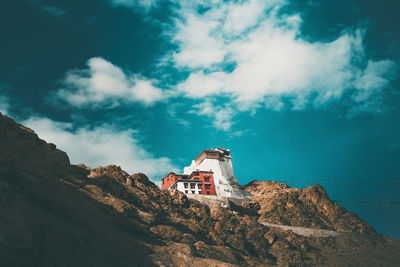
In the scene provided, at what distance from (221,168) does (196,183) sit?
14.6m

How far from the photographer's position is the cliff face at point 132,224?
34844mm

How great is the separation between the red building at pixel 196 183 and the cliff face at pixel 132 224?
10.8 m

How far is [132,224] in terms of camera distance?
1905 inches

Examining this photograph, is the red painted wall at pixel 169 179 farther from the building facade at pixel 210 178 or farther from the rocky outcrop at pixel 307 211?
the rocky outcrop at pixel 307 211

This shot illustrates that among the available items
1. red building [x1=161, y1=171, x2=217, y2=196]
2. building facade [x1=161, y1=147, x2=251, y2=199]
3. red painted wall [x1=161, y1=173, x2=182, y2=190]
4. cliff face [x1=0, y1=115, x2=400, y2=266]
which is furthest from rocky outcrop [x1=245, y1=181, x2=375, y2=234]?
red painted wall [x1=161, y1=173, x2=182, y2=190]

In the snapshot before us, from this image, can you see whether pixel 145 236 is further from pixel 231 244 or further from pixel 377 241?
pixel 377 241

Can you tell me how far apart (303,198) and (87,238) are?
6531 centimetres

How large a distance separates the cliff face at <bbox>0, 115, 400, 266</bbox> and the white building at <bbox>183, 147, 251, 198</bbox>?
Answer: 7751mm

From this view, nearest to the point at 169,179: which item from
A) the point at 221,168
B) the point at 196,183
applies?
the point at 196,183

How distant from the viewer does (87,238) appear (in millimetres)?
38750

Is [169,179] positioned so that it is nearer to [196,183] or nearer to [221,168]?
[196,183]

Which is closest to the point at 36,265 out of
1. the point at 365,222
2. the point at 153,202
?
the point at 153,202

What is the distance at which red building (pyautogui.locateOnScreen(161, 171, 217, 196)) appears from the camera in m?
82.9

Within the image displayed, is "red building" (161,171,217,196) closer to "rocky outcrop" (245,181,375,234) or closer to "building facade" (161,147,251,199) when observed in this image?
"building facade" (161,147,251,199)
